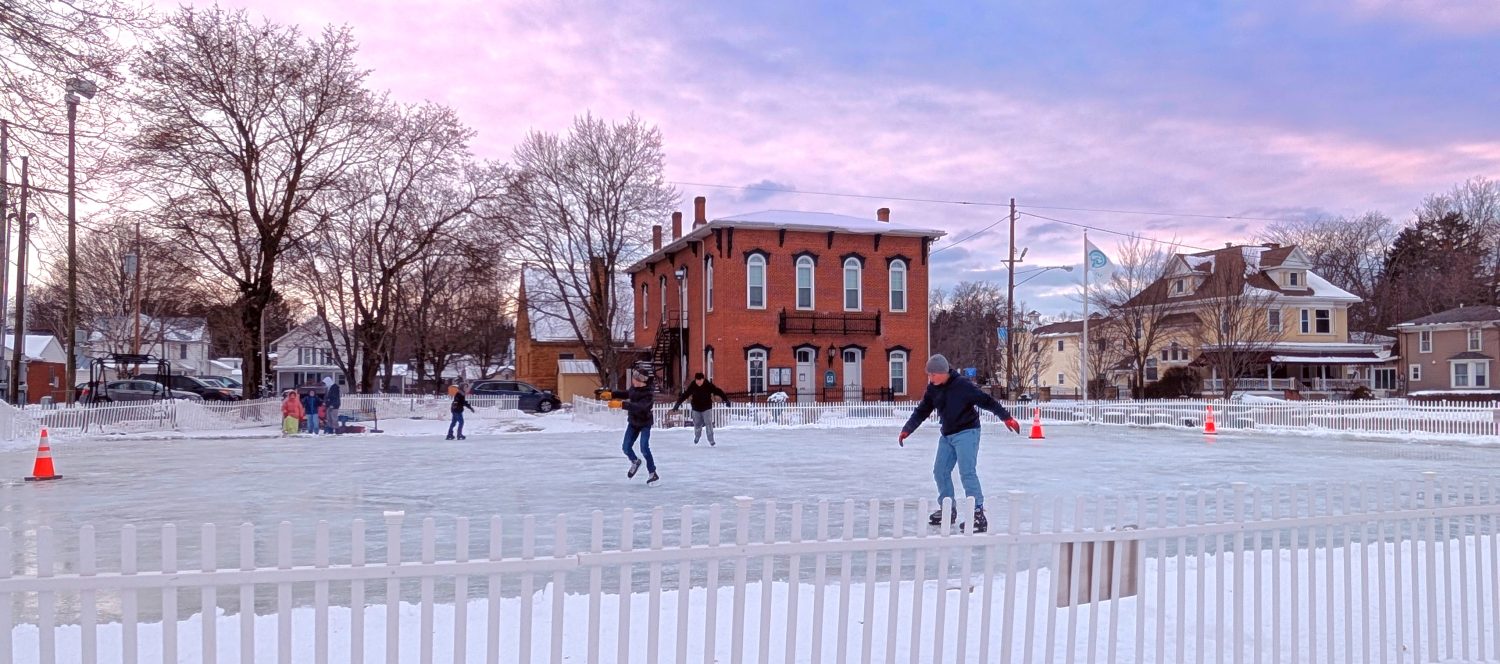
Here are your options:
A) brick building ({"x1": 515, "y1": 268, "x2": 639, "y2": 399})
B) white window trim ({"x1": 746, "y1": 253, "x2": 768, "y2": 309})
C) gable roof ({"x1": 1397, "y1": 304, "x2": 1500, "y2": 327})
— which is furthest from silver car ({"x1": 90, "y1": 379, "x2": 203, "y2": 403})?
gable roof ({"x1": 1397, "y1": 304, "x2": 1500, "y2": 327})

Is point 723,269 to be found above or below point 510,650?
above

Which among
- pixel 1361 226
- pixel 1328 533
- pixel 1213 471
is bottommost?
pixel 1213 471

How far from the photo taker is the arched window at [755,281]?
1646 inches

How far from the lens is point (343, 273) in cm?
4494

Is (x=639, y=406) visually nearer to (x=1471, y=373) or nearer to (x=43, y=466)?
(x=43, y=466)

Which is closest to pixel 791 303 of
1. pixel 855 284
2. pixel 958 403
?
pixel 855 284

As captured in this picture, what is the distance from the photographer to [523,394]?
147 ft

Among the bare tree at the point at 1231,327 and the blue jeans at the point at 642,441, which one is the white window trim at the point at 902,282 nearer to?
the bare tree at the point at 1231,327

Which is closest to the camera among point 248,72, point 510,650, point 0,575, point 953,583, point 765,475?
point 0,575

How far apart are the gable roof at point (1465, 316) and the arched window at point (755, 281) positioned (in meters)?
34.8

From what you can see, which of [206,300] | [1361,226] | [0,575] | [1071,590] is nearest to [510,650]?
[0,575]

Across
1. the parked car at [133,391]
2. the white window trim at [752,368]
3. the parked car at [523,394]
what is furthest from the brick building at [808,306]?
the parked car at [133,391]

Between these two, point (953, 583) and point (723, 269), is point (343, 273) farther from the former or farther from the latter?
point (953, 583)

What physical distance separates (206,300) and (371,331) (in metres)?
7.75
